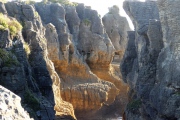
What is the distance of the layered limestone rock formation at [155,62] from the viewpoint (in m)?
17.7

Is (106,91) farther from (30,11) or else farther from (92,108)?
(30,11)

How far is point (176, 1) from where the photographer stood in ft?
59.7

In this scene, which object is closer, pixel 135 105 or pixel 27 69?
pixel 27 69

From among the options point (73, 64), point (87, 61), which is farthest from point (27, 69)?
point (87, 61)

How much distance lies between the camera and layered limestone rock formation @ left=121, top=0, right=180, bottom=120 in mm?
17734

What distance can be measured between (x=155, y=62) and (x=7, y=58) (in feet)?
37.1

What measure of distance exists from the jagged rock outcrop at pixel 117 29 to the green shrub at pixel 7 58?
118ft

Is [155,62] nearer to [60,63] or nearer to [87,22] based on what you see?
[60,63]

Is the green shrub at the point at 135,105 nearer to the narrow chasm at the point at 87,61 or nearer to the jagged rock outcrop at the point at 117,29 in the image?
the narrow chasm at the point at 87,61

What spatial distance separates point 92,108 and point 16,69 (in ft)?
70.2

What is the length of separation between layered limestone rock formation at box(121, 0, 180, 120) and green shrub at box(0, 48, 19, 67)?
870 cm

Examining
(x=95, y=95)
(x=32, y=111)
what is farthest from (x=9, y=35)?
(x=95, y=95)

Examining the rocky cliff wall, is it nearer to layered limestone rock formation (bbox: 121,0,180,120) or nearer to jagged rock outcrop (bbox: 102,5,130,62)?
jagged rock outcrop (bbox: 102,5,130,62)

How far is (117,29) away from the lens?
51.9 m
